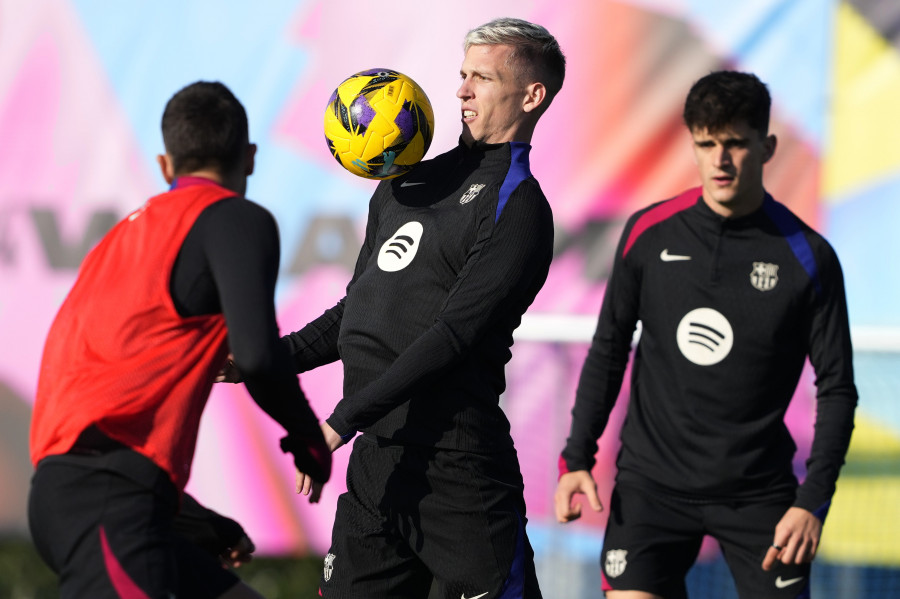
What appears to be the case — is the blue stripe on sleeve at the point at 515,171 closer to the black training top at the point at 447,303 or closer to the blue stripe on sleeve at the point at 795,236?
the black training top at the point at 447,303

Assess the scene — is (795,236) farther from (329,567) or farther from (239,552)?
(239,552)

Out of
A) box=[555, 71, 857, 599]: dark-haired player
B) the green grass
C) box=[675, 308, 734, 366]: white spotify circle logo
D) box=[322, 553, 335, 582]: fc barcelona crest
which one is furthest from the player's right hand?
the green grass

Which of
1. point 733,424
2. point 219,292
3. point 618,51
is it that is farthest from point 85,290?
point 618,51

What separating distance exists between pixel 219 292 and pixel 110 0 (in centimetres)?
439

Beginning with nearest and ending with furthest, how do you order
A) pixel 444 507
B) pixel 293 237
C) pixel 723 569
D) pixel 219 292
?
pixel 219 292 → pixel 444 507 → pixel 723 569 → pixel 293 237

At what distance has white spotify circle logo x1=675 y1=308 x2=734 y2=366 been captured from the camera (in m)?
3.73

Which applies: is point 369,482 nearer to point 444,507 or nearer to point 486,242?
point 444,507

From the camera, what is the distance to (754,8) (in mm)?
5809

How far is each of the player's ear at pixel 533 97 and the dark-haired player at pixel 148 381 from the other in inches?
47.0

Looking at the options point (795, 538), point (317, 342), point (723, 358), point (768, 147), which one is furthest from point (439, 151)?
point (795, 538)

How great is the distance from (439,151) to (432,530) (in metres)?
3.32

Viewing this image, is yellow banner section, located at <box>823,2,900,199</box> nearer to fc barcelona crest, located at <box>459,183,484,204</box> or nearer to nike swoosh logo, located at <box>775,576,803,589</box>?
nike swoosh logo, located at <box>775,576,803,589</box>

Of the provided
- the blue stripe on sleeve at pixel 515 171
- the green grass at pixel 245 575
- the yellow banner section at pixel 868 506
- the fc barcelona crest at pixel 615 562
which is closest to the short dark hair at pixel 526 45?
the blue stripe on sleeve at pixel 515 171

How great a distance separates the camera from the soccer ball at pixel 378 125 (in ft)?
11.6
